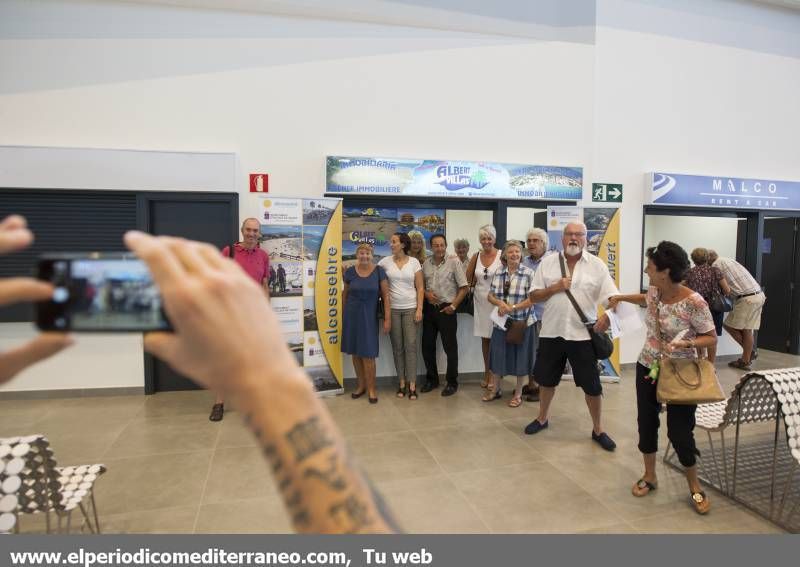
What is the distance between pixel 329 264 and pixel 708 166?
518 centimetres

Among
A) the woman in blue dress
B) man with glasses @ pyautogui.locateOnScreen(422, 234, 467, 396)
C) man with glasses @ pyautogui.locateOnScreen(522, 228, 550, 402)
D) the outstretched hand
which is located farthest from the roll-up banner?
the outstretched hand

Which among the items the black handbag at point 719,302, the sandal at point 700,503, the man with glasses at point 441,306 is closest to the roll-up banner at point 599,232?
the man with glasses at point 441,306

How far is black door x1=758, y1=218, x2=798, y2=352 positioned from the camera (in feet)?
21.0

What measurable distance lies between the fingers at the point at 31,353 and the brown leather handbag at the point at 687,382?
100 inches

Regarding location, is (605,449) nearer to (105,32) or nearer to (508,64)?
(508,64)

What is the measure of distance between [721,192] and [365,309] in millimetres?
4967

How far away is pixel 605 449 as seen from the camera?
3191mm

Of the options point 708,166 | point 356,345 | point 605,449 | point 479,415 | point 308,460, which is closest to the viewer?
point 308,460

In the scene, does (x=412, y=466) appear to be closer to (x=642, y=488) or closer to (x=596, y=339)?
(x=642, y=488)

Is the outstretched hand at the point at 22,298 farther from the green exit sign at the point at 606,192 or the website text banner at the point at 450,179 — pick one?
the green exit sign at the point at 606,192

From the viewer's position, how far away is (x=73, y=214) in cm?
410

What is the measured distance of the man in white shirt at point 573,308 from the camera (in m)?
3.09

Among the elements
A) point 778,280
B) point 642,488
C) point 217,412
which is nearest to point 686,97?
point 778,280

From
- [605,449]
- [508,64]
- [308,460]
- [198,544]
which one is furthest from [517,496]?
[508,64]
